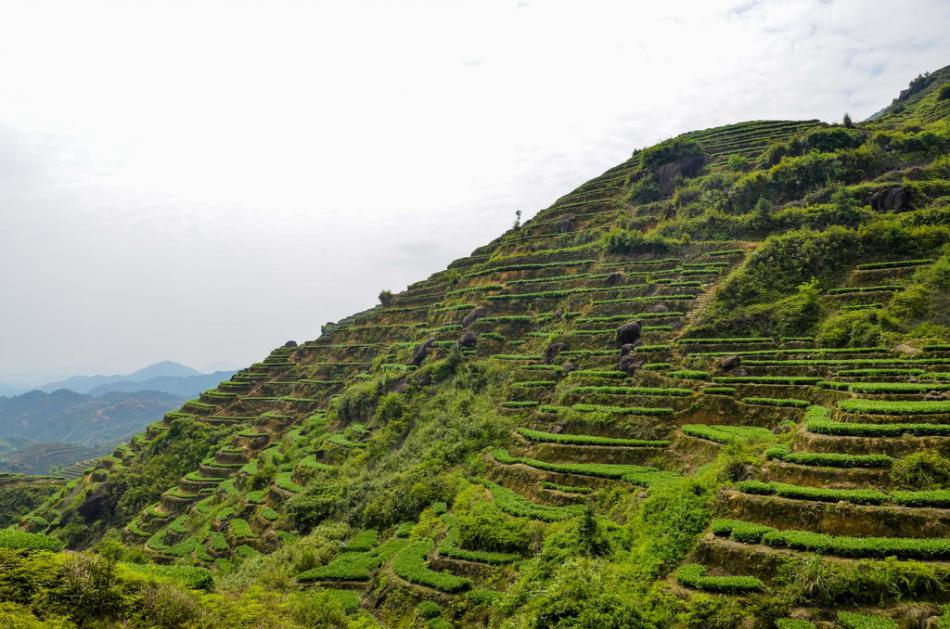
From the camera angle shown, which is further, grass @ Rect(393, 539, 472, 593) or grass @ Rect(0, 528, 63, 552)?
grass @ Rect(393, 539, 472, 593)

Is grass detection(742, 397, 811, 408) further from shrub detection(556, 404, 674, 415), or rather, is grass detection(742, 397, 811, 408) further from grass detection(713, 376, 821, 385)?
shrub detection(556, 404, 674, 415)

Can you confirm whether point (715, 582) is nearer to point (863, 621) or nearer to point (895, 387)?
point (863, 621)

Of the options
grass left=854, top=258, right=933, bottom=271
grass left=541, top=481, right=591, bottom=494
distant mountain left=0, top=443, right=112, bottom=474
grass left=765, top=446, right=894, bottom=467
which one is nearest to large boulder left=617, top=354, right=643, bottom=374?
grass left=541, top=481, right=591, bottom=494

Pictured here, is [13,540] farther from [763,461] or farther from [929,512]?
[929,512]

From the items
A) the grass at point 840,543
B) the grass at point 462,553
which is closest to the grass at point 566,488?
the grass at point 462,553

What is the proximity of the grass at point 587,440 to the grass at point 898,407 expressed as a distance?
888cm

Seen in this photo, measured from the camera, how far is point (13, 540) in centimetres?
1733

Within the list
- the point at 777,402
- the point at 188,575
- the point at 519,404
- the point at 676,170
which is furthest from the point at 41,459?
the point at 777,402

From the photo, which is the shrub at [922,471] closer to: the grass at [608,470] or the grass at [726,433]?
the grass at [726,433]

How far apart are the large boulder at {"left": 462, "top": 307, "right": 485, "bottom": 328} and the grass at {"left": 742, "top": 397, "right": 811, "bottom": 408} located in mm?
31113

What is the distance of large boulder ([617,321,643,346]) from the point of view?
3828 cm

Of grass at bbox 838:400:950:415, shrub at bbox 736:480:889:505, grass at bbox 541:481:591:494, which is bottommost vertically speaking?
grass at bbox 541:481:591:494

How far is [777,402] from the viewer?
2559 cm

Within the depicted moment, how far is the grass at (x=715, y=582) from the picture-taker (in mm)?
14935
